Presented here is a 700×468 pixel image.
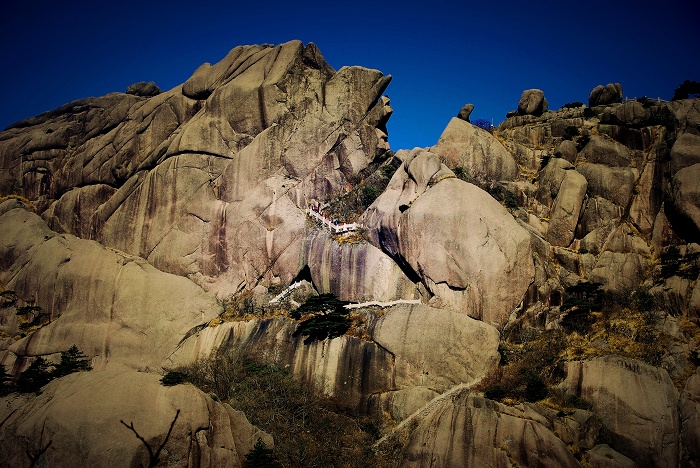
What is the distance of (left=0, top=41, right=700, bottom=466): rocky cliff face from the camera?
137ft

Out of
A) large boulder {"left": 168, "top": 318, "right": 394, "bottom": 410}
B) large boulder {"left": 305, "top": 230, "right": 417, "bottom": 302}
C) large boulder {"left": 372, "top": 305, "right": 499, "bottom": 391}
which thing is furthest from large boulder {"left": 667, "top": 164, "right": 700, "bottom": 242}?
large boulder {"left": 168, "top": 318, "right": 394, "bottom": 410}

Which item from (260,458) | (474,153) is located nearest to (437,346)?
(260,458)

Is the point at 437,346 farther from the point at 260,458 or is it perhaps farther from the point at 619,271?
the point at 619,271

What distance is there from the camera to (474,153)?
63.6 metres

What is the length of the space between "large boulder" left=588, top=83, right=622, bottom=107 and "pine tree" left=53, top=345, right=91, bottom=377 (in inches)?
2296

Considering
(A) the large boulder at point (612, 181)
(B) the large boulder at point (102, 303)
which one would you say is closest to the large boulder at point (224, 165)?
(B) the large boulder at point (102, 303)

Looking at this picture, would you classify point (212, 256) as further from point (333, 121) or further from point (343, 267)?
point (333, 121)

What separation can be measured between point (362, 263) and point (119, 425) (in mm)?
25658

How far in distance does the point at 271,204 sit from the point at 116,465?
1251 inches

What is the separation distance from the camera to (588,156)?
205 ft

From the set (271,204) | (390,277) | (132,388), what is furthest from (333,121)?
(132,388)

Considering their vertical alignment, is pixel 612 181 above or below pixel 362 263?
above

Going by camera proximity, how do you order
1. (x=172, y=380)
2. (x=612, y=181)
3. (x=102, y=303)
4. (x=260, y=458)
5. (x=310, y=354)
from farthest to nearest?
(x=102, y=303), (x=612, y=181), (x=310, y=354), (x=172, y=380), (x=260, y=458)

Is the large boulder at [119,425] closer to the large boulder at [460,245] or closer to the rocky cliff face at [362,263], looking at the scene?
the rocky cliff face at [362,263]
